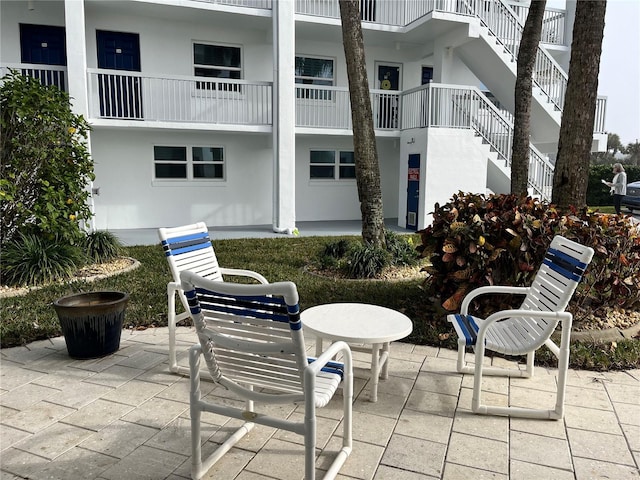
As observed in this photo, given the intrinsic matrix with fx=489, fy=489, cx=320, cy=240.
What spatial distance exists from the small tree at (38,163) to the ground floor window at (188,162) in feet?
18.6

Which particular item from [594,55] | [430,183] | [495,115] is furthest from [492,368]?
[495,115]

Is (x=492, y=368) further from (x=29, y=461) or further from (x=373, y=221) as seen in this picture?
(x=373, y=221)

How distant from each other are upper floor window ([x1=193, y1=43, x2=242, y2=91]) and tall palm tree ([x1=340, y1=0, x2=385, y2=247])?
595cm

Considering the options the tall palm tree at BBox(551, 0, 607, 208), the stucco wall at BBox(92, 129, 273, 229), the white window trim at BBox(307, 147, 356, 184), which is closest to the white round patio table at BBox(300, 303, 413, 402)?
the tall palm tree at BBox(551, 0, 607, 208)

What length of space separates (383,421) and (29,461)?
7.01 ft

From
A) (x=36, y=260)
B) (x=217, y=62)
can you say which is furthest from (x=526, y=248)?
(x=217, y=62)

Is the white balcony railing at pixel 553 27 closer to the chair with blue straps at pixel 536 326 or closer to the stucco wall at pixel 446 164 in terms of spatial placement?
the stucco wall at pixel 446 164

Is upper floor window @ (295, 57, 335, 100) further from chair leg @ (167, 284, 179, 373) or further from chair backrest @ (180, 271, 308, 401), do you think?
chair backrest @ (180, 271, 308, 401)

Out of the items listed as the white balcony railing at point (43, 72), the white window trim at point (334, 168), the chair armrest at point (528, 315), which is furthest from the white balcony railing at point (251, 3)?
the chair armrest at point (528, 315)

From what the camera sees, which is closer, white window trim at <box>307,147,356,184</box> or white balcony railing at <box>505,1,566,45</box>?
white window trim at <box>307,147,356,184</box>

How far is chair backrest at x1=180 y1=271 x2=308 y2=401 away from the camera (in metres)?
2.25

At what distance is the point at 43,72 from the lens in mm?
11406

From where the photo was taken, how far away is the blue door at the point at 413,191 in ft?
41.6

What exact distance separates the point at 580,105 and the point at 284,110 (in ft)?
24.4
